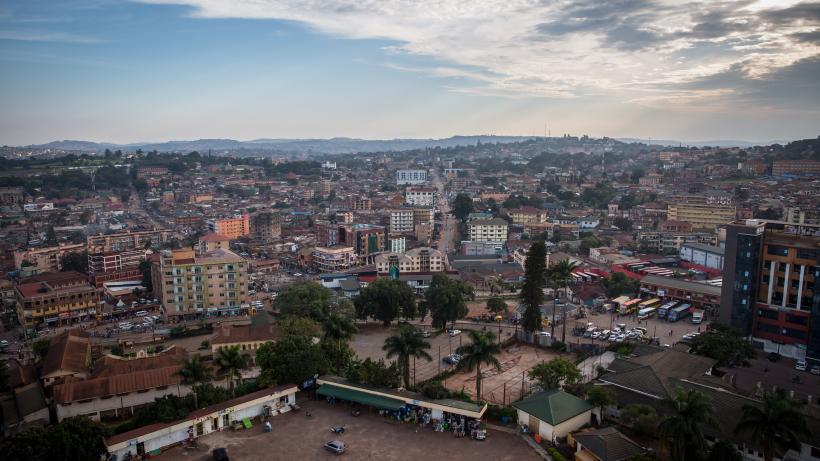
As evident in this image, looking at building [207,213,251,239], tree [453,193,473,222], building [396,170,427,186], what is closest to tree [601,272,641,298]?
tree [453,193,473,222]

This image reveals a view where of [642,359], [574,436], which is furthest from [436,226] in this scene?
[574,436]

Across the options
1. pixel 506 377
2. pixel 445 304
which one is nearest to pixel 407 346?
pixel 506 377

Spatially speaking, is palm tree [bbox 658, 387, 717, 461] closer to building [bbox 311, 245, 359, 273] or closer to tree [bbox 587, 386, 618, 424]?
tree [bbox 587, 386, 618, 424]

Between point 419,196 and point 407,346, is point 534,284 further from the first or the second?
point 419,196

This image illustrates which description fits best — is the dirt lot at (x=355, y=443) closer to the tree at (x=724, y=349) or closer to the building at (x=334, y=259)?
the tree at (x=724, y=349)

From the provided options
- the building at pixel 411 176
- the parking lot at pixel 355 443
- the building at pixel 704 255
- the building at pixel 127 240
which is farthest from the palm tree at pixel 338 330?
the building at pixel 411 176
